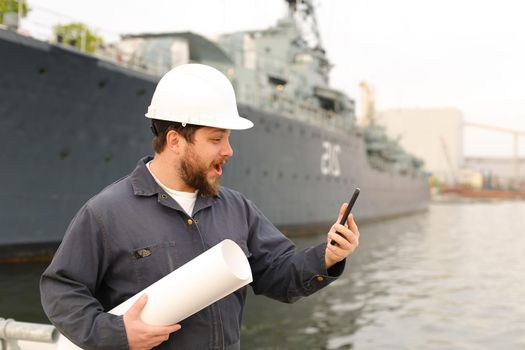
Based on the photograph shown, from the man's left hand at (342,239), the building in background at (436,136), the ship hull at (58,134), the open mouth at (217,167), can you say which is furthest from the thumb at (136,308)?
the building in background at (436,136)

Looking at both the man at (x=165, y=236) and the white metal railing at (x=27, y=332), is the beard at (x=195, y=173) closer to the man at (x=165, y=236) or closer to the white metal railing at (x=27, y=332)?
the man at (x=165, y=236)

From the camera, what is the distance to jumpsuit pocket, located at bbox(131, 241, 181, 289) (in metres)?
1.91

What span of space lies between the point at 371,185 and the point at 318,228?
8486mm

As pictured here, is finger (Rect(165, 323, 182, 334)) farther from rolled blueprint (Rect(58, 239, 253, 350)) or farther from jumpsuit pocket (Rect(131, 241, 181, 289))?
jumpsuit pocket (Rect(131, 241, 181, 289))

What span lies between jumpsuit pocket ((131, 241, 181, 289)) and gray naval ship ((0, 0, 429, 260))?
8.75 meters

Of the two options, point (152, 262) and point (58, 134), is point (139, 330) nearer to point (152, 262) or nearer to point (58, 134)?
point (152, 262)

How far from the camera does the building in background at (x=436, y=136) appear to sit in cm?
13212

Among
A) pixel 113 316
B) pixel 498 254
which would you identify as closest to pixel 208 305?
pixel 113 316

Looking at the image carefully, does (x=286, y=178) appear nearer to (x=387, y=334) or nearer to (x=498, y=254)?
(x=498, y=254)

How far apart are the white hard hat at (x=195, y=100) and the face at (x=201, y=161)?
52 mm

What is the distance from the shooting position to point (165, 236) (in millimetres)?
1935

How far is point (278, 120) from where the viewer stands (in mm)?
17359

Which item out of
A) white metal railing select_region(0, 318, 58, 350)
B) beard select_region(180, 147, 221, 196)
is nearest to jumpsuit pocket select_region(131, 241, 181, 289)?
beard select_region(180, 147, 221, 196)

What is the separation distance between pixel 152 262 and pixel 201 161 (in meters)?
0.39
